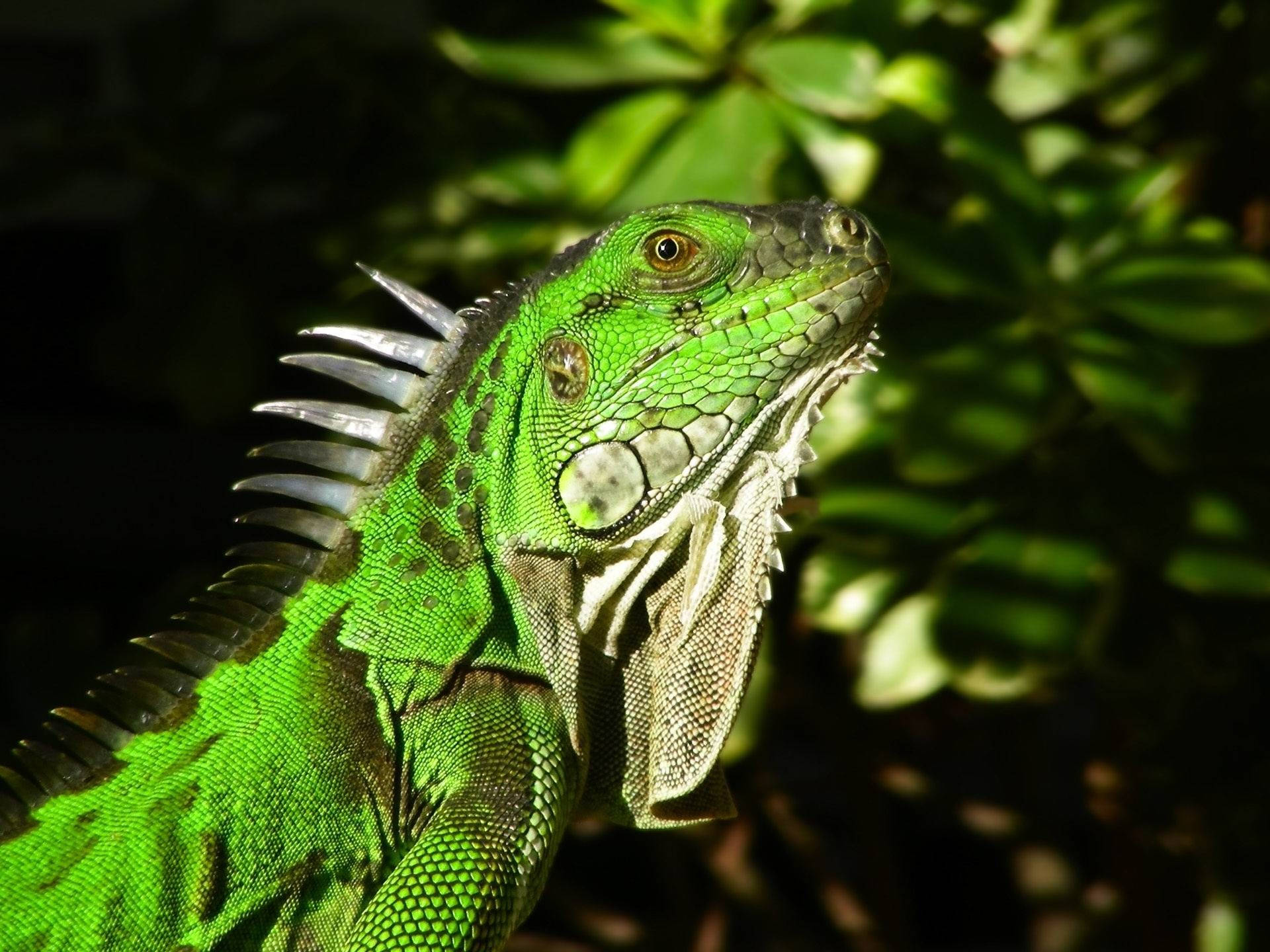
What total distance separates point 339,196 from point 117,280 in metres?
1.13

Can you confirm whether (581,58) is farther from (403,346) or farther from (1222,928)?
(1222,928)

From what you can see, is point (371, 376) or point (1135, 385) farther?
point (1135, 385)

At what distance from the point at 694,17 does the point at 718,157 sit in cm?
23

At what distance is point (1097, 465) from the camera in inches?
75.9

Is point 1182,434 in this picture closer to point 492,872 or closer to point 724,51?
point 724,51

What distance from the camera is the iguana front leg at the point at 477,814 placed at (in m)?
1.01

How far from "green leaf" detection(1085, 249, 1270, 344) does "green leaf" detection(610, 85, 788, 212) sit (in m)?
0.49

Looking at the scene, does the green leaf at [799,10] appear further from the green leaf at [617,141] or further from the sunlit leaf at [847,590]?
the sunlit leaf at [847,590]

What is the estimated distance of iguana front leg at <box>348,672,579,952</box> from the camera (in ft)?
3.31

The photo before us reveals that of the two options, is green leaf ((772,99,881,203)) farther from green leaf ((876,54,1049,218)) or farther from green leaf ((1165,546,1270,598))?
green leaf ((1165,546,1270,598))

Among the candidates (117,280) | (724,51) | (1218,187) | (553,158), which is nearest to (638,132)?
(724,51)

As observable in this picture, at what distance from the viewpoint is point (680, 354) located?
44.9 inches

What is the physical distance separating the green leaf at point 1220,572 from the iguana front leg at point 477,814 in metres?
1.06

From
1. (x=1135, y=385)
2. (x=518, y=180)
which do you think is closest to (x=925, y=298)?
(x=1135, y=385)
